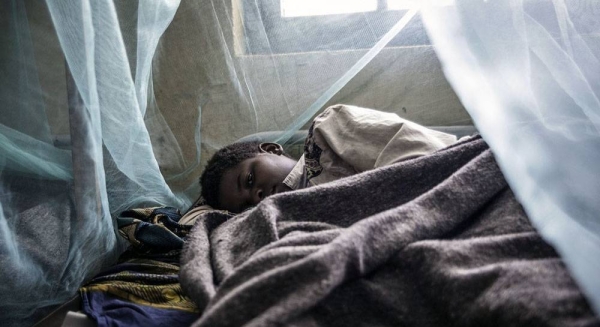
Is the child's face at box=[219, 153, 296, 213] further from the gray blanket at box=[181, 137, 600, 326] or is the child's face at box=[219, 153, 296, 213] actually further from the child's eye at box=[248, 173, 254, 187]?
the gray blanket at box=[181, 137, 600, 326]

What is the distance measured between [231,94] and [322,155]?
0.36 meters

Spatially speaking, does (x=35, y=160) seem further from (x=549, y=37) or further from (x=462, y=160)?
(x=549, y=37)

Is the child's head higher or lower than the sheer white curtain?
lower

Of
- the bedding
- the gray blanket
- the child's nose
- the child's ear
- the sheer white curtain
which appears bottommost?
the bedding

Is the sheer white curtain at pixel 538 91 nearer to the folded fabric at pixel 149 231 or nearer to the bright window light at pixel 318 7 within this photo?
the bright window light at pixel 318 7

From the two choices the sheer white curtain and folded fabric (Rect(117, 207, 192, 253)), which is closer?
the sheer white curtain

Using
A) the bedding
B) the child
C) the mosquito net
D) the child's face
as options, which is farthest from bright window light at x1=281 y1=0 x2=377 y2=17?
the bedding

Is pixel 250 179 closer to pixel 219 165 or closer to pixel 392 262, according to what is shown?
pixel 219 165

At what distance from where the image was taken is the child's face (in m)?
1.12

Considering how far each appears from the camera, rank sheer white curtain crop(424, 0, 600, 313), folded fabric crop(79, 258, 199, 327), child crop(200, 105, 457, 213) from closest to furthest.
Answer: sheer white curtain crop(424, 0, 600, 313)
folded fabric crop(79, 258, 199, 327)
child crop(200, 105, 457, 213)

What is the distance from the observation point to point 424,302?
1.82 feet

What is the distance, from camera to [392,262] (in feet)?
1.95

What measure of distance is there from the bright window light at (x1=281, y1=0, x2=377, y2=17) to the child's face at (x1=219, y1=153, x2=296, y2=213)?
35 cm

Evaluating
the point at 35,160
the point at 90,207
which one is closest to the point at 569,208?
the point at 90,207
